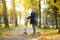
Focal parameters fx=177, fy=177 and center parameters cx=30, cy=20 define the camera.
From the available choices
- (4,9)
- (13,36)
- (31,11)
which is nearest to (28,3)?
(31,11)

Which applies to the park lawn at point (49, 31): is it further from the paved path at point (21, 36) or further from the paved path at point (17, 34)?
the paved path at point (17, 34)

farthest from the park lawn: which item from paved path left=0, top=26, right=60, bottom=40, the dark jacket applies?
the dark jacket

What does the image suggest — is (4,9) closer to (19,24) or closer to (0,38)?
(19,24)

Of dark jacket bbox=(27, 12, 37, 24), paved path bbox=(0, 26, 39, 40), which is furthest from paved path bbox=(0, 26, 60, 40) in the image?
dark jacket bbox=(27, 12, 37, 24)

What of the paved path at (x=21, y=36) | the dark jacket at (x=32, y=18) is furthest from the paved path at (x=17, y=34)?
the dark jacket at (x=32, y=18)

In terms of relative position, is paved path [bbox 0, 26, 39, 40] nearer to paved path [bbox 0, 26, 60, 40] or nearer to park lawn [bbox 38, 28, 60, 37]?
paved path [bbox 0, 26, 60, 40]

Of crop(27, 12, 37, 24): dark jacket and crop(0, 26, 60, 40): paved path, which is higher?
crop(27, 12, 37, 24): dark jacket

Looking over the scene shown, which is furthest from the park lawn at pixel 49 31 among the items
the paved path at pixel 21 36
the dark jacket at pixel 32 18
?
the dark jacket at pixel 32 18

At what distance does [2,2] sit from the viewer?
334cm

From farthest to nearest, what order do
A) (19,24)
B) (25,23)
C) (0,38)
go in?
(19,24), (25,23), (0,38)

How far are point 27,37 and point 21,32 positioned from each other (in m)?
0.17

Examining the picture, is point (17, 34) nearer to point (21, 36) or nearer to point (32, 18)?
point (21, 36)

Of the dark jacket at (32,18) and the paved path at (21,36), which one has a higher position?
the dark jacket at (32,18)

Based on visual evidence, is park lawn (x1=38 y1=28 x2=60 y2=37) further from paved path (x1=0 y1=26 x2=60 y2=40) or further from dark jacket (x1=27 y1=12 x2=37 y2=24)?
dark jacket (x1=27 y1=12 x2=37 y2=24)
